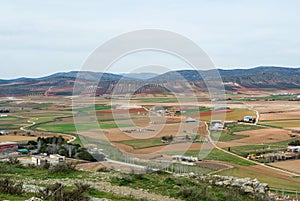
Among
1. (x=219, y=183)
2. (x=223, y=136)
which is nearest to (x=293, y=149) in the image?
(x=223, y=136)

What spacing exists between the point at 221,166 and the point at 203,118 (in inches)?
770

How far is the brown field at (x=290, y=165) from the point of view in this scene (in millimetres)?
27017

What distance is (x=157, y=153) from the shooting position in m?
26.0

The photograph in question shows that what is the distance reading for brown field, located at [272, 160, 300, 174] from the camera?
27.0 meters

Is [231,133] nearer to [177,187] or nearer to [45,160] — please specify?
[45,160]

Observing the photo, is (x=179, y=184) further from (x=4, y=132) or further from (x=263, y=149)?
(x=4, y=132)

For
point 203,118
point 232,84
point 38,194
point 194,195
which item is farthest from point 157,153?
point 232,84

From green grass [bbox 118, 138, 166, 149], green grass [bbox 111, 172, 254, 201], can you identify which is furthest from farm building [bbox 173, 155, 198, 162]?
green grass [bbox 111, 172, 254, 201]

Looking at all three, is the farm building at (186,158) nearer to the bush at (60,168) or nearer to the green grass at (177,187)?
the green grass at (177,187)

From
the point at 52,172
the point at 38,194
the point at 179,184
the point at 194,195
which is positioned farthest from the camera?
the point at 52,172

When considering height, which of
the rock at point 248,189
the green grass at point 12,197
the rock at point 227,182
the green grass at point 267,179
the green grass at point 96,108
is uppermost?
the green grass at point 96,108

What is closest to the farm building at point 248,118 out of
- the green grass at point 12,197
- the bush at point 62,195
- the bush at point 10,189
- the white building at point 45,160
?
the white building at point 45,160

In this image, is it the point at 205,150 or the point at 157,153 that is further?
the point at 205,150

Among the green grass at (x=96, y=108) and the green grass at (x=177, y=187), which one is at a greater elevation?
the green grass at (x=96, y=108)
